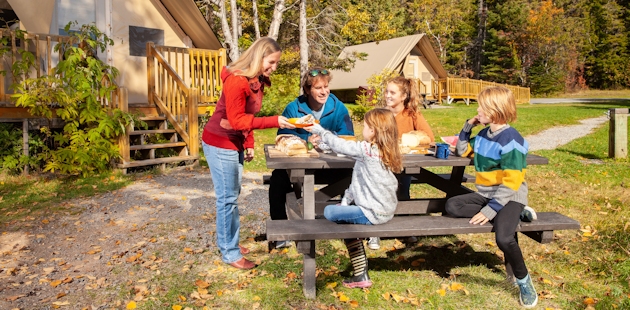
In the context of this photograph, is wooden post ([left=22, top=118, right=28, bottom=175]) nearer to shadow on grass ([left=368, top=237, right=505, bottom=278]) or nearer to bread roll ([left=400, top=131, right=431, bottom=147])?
shadow on grass ([left=368, top=237, right=505, bottom=278])

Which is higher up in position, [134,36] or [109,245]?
[134,36]

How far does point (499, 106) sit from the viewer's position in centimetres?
408

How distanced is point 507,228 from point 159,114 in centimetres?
911

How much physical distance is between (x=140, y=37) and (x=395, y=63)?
1830cm

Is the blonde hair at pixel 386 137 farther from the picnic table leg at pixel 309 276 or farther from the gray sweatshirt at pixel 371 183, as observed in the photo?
the picnic table leg at pixel 309 276

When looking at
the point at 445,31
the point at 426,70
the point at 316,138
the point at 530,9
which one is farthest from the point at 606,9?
the point at 316,138

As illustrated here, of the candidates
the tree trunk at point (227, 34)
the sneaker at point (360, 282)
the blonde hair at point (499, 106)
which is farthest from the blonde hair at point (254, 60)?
the tree trunk at point (227, 34)

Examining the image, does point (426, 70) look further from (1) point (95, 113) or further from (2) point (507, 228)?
(2) point (507, 228)

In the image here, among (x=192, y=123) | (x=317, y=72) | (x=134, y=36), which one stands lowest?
(x=192, y=123)

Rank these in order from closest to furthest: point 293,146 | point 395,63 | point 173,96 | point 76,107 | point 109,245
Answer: point 293,146 < point 109,245 < point 76,107 < point 173,96 < point 395,63

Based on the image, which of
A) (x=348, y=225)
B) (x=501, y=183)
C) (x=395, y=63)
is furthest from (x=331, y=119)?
(x=395, y=63)

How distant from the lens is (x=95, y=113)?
9.23 m

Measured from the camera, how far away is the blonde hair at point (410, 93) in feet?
17.7

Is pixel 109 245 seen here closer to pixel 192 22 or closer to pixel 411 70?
pixel 192 22
